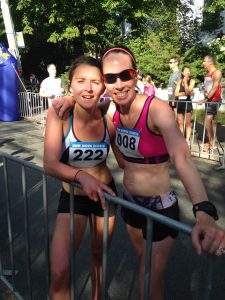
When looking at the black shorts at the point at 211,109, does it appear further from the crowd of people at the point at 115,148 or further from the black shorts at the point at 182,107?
the crowd of people at the point at 115,148

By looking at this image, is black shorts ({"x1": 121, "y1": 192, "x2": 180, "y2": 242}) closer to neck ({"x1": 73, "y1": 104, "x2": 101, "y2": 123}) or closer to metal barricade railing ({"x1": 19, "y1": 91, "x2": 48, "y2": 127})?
neck ({"x1": 73, "y1": 104, "x2": 101, "y2": 123})

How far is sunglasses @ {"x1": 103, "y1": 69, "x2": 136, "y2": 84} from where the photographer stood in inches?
83.0

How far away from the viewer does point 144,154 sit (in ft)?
7.01

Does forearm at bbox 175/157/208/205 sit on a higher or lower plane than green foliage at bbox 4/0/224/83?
lower

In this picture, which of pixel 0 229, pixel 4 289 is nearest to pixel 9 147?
pixel 0 229

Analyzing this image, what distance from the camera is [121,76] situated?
2107 mm

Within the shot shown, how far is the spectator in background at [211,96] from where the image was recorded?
710 cm

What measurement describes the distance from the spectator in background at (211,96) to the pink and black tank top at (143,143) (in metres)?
5.07

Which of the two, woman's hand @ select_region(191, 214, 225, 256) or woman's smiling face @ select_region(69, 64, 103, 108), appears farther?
woman's smiling face @ select_region(69, 64, 103, 108)

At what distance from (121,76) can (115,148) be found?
57cm

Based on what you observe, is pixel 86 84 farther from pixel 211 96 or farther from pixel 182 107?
pixel 182 107

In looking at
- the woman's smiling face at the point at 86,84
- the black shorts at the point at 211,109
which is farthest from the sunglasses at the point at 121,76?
the black shorts at the point at 211,109

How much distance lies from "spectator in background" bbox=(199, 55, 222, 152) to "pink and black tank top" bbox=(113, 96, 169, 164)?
507 centimetres

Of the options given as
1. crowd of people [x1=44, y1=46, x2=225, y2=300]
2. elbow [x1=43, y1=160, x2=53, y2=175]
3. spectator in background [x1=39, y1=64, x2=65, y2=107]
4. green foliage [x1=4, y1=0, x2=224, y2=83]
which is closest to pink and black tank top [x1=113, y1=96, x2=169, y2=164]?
crowd of people [x1=44, y1=46, x2=225, y2=300]
